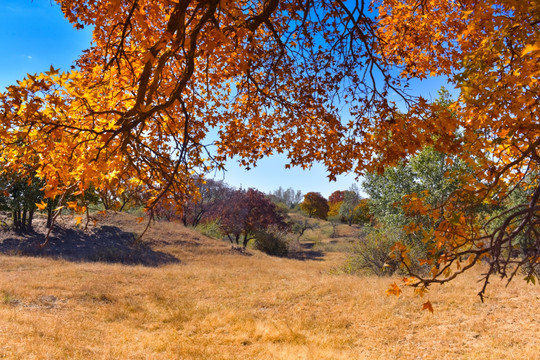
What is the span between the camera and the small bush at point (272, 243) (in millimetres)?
32969

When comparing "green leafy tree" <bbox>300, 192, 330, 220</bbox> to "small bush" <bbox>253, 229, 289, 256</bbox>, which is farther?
"green leafy tree" <bbox>300, 192, 330, 220</bbox>

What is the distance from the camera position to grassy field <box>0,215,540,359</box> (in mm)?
7535

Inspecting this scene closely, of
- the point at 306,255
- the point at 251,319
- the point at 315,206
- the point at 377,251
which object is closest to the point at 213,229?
the point at 306,255

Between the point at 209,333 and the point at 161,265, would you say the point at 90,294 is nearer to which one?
the point at 209,333

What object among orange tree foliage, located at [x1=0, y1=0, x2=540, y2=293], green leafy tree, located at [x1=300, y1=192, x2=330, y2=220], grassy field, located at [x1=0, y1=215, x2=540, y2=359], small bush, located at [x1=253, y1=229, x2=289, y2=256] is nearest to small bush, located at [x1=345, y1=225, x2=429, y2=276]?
grassy field, located at [x1=0, y1=215, x2=540, y2=359]

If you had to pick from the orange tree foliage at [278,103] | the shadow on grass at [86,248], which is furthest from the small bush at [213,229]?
the orange tree foliage at [278,103]

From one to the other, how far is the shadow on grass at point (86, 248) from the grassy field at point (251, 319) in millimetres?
5009

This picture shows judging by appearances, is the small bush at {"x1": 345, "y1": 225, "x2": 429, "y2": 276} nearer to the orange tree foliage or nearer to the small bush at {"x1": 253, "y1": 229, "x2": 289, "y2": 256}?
the orange tree foliage

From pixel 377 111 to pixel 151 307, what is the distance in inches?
386

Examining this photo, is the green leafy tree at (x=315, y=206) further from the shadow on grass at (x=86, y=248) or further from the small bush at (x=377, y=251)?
the small bush at (x=377, y=251)

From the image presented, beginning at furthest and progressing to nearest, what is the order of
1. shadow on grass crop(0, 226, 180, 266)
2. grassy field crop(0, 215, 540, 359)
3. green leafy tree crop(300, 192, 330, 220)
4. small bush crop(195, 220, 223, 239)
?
1. green leafy tree crop(300, 192, 330, 220)
2. small bush crop(195, 220, 223, 239)
3. shadow on grass crop(0, 226, 180, 266)
4. grassy field crop(0, 215, 540, 359)

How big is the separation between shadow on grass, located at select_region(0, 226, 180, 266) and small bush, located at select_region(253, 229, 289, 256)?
11703 mm

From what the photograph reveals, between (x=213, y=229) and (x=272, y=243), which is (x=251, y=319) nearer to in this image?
(x=272, y=243)

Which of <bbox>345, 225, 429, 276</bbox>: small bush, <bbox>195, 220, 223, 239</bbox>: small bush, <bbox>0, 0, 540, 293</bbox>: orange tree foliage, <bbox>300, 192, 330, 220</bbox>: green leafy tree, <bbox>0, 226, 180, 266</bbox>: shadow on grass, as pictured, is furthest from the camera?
<bbox>300, 192, 330, 220</bbox>: green leafy tree
